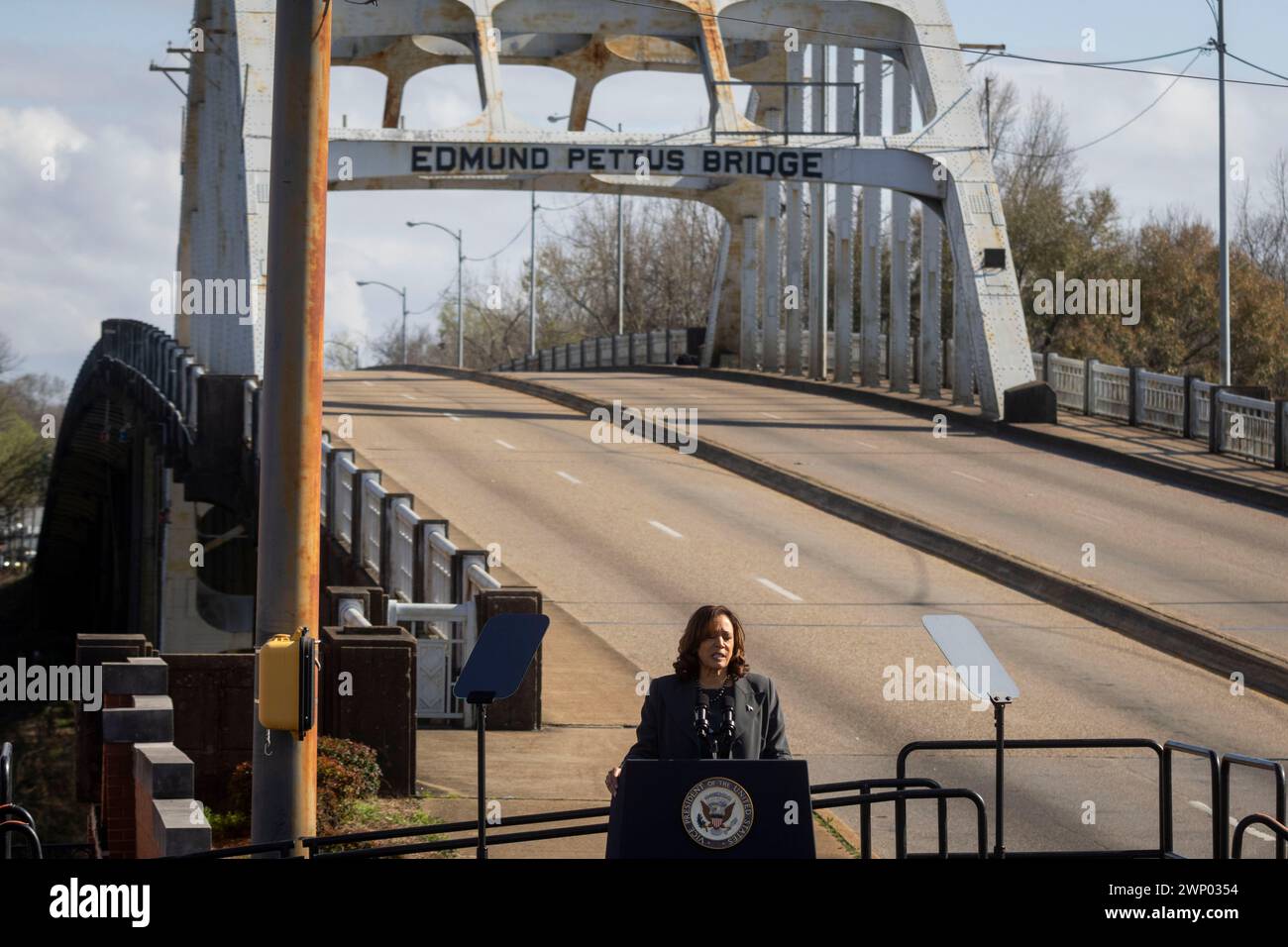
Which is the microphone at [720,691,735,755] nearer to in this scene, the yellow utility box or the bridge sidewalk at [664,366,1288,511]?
the yellow utility box

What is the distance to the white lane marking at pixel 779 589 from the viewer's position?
2052 cm

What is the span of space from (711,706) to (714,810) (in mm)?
879

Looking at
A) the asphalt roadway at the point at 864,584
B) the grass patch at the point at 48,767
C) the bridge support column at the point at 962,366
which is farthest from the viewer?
the grass patch at the point at 48,767

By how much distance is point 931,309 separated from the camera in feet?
138

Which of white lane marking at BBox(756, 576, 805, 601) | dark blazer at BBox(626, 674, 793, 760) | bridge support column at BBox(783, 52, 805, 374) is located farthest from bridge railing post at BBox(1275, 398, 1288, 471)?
dark blazer at BBox(626, 674, 793, 760)

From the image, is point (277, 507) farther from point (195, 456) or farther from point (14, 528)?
point (14, 528)

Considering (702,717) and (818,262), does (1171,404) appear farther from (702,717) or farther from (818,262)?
(702,717)

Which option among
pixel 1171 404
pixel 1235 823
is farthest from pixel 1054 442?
pixel 1235 823

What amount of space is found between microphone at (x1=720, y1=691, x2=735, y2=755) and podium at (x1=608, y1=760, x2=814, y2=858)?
0.68 m

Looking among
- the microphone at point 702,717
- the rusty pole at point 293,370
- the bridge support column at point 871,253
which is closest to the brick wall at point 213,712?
the rusty pole at point 293,370

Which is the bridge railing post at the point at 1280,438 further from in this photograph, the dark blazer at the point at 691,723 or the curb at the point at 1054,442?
the dark blazer at the point at 691,723

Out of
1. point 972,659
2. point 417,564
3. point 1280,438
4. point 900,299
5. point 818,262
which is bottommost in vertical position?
point 417,564

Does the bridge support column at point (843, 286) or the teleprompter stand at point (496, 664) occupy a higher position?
the bridge support column at point (843, 286)

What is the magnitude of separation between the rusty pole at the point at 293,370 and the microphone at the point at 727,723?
2.15 metres
